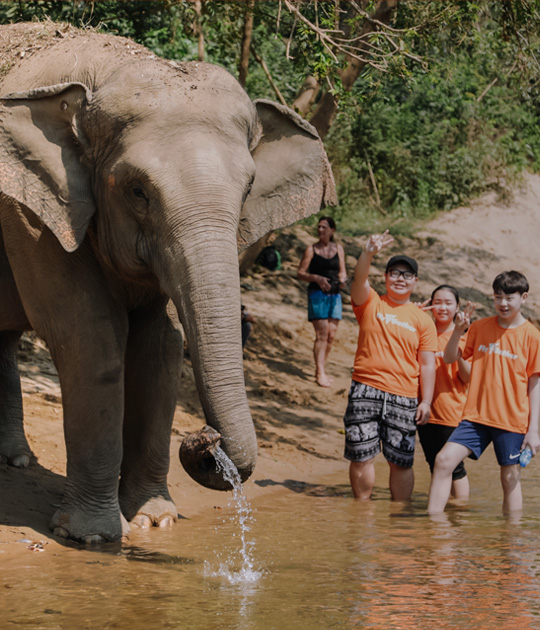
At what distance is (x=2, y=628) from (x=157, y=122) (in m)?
2.41

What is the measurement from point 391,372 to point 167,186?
2592 millimetres

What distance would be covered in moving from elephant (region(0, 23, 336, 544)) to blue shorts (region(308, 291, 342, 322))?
5086mm

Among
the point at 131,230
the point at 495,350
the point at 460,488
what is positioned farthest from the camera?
the point at 460,488

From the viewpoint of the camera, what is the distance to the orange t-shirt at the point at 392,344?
274 inches

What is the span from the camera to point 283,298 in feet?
44.8

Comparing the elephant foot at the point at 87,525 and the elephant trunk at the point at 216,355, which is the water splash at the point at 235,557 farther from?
the elephant foot at the point at 87,525

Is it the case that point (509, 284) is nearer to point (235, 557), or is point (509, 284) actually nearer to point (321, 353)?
point (235, 557)

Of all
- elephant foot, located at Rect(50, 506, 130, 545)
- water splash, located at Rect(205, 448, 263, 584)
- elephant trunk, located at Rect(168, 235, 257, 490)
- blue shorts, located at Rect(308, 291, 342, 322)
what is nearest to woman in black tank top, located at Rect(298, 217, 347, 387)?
blue shorts, located at Rect(308, 291, 342, 322)

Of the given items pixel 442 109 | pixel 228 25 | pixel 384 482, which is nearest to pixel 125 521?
pixel 384 482

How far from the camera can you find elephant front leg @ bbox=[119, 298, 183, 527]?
6.17 metres

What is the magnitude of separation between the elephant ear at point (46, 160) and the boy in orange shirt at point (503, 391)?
8.16 feet

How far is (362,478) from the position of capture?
282 inches

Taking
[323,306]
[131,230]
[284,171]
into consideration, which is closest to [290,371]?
[323,306]

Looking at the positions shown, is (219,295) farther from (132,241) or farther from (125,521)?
(125,521)
